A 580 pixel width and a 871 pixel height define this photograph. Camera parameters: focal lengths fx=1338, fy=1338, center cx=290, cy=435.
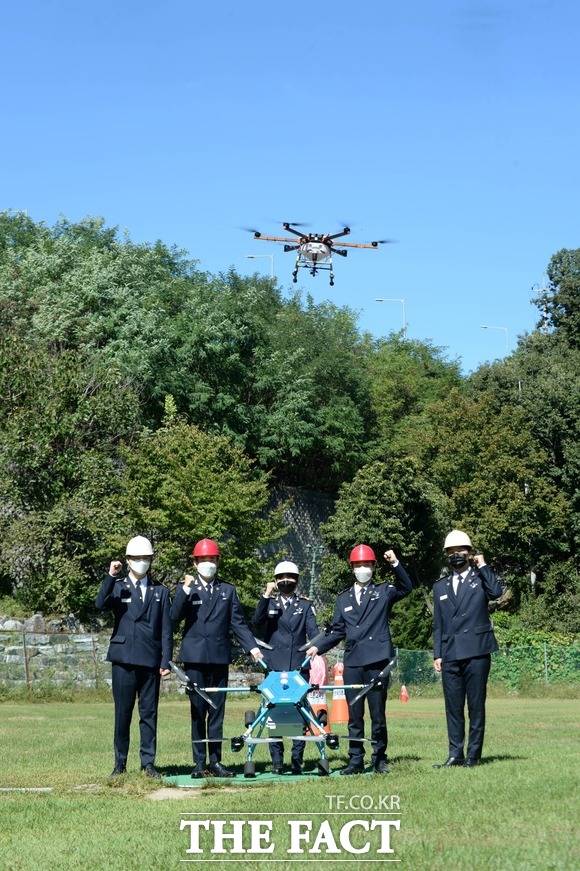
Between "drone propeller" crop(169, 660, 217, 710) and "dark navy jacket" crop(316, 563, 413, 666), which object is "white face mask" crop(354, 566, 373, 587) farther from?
"drone propeller" crop(169, 660, 217, 710)

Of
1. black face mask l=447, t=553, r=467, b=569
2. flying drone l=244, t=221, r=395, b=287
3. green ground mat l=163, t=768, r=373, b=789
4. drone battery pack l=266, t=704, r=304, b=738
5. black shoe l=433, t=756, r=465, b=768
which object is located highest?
flying drone l=244, t=221, r=395, b=287

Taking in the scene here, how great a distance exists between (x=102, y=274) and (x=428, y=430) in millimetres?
20302

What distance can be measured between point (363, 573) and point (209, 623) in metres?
1.54

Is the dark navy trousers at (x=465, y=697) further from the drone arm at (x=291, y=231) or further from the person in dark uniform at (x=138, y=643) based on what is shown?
the drone arm at (x=291, y=231)

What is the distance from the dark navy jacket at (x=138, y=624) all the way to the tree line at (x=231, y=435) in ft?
85.5

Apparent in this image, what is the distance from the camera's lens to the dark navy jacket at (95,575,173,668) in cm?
1241

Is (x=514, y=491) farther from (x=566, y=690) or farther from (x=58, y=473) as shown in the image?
(x=58, y=473)

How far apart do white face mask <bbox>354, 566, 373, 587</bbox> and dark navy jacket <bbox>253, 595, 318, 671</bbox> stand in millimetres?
642

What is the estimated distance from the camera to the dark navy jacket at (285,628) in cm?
1312

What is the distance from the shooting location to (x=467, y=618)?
12.4 metres

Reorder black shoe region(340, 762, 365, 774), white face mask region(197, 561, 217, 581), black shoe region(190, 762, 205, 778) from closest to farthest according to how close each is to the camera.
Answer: black shoe region(190, 762, 205, 778) → black shoe region(340, 762, 365, 774) → white face mask region(197, 561, 217, 581)

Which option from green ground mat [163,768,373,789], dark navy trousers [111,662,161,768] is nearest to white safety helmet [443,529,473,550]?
green ground mat [163,768,373,789]

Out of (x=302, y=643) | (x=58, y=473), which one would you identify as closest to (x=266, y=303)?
Result: (x=58, y=473)

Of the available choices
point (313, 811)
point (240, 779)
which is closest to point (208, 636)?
point (240, 779)
